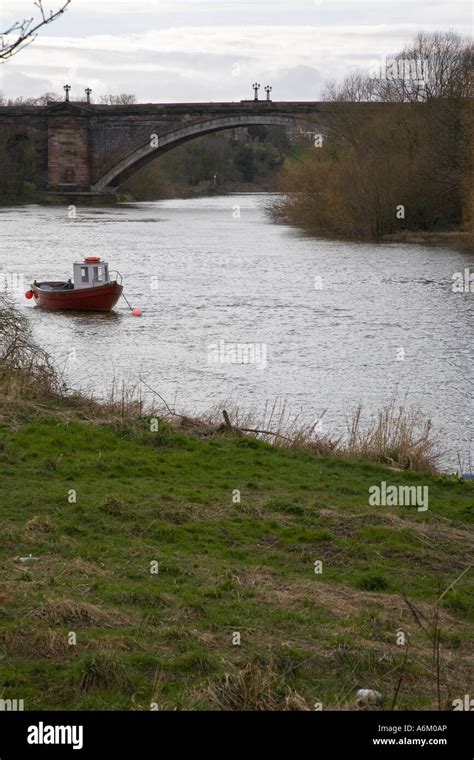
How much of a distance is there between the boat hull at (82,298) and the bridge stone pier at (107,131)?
148 ft

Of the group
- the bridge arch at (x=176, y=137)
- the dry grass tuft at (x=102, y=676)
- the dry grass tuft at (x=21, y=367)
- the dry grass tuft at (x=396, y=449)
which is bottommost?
the dry grass tuft at (x=396, y=449)

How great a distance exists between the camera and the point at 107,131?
77812 mm

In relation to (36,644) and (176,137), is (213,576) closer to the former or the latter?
(36,644)

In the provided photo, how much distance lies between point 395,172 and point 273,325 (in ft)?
75.2

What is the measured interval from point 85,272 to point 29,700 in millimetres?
23699

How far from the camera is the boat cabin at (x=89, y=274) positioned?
28250mm

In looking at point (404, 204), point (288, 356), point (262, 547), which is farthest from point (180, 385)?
point (404, 204)

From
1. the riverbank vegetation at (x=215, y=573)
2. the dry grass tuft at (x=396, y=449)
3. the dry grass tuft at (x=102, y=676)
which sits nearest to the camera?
the dry grass tuft at (x=102, y=676)

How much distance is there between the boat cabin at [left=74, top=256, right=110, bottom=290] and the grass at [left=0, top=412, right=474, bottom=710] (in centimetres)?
1657

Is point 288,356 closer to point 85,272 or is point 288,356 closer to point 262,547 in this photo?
point 85,272

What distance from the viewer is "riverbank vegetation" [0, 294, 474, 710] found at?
5.73 meters

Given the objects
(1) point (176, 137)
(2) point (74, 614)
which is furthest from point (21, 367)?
(1) point (176, 137)

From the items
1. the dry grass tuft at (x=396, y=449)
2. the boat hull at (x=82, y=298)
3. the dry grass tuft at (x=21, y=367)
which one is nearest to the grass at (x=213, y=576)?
the dry grass tuft at (x=396, y=449)

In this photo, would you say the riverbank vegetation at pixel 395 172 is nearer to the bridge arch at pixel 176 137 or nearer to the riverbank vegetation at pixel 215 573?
the bridge arch at pixel 176 137
